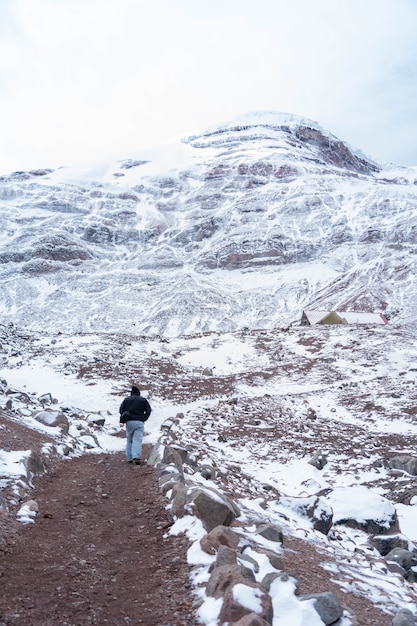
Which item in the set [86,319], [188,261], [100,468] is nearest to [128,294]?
[86,319]

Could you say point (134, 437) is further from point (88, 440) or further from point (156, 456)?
point (88, 440)

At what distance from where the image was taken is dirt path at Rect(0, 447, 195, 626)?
4.82 m

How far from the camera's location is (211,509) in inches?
288

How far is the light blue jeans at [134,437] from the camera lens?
506 inches

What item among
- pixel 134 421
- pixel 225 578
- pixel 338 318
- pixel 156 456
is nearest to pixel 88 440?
pixel 134 421

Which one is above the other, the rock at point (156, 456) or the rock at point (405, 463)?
the rock at point (156, 456)

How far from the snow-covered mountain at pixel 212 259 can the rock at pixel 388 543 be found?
281ft

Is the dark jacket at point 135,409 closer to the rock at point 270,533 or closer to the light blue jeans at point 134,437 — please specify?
the light blue jeans at point 134,437

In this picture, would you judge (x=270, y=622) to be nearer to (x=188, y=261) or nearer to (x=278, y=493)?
(x=278, y=493)

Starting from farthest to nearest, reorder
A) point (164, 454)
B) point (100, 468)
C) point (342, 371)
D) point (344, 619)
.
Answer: point (342, 371)
point (100, 468)
point (164, 454)
point (344, 619)

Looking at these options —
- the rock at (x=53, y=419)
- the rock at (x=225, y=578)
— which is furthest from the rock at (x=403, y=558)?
the rock at (x=53, y=419)

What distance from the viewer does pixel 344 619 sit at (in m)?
4.83

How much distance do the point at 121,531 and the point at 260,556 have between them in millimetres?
2479

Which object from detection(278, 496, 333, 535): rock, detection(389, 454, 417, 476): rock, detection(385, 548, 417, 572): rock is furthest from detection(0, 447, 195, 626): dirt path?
detection(389, 454, 417, 476): rock
